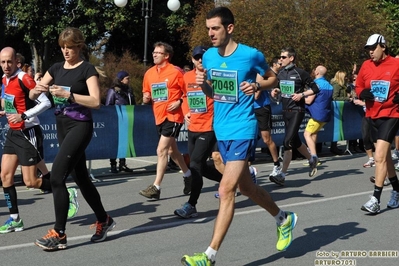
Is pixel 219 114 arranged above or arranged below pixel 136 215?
above

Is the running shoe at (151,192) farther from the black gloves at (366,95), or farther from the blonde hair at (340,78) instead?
the blonde hair at (340,78)

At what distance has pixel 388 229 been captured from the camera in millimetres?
7570

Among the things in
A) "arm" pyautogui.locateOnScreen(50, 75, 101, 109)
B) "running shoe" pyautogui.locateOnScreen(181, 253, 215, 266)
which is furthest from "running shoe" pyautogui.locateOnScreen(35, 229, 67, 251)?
"running shoe" pyautogui.locateOnScreen(181, 253, 215, 266)

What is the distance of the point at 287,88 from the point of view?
11.7m

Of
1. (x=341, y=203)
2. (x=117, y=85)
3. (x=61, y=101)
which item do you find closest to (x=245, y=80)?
(x=61, y=101)

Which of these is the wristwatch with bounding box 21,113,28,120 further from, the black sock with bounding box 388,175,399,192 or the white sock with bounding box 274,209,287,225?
the black sock with bounding box 388,175,399,192

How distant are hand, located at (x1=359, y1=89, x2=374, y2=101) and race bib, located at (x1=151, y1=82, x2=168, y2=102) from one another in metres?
2.71

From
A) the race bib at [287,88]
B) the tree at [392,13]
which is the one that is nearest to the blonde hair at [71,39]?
the race bib at [287,88]

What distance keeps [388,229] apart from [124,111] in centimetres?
665

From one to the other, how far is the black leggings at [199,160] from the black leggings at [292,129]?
2.57 meters

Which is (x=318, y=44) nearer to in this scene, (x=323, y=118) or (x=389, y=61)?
(x=323, y=118)

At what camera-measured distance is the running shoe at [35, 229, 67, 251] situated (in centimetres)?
663

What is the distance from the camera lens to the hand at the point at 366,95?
28.2 ft

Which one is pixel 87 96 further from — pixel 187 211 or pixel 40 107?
pixel 187 211
